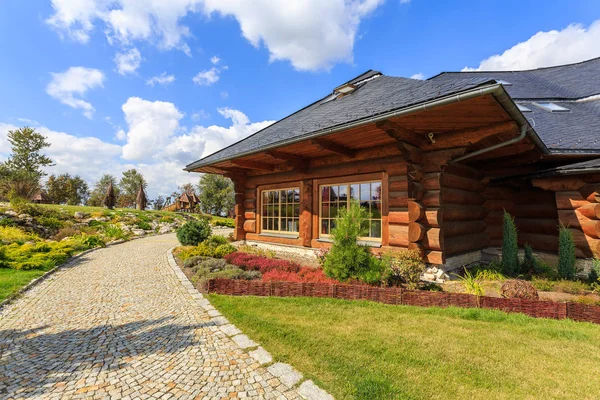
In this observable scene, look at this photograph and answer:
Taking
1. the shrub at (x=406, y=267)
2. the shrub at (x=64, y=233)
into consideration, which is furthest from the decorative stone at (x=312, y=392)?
the shrub at (x=64, y=233)

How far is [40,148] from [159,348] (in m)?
39.7

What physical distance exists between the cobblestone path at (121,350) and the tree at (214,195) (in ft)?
96.7

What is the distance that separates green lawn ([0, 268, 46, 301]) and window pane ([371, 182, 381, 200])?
7.46m

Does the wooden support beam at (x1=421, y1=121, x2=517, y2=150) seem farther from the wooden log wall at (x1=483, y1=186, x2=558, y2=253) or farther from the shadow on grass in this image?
the shadow on grass

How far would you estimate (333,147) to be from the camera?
6242 mm

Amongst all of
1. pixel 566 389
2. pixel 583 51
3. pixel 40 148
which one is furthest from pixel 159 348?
pixel 40 148

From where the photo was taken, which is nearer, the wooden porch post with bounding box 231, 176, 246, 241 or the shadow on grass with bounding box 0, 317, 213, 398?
the shadow on grass with bounding box 0, 317, 213, 398

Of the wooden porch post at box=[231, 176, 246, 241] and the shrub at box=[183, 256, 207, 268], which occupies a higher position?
the wooden porch post at box=[231, 176, 246, 241]

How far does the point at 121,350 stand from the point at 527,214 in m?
9.59

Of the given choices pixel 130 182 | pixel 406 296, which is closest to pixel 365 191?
pixel 406 296

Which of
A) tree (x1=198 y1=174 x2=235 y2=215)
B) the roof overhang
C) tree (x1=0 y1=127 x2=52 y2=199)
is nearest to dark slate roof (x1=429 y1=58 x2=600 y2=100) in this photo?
the roof overhang

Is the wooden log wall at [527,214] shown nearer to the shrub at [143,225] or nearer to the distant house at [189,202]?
the shrub at [143,225]

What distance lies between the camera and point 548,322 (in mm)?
3475

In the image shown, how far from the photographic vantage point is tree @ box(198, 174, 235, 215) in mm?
34094
